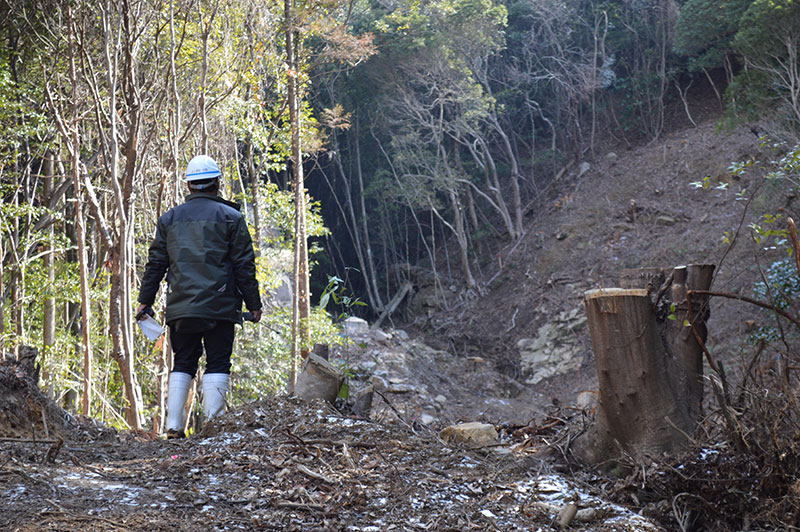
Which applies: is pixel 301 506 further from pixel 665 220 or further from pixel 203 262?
pixel 665 220

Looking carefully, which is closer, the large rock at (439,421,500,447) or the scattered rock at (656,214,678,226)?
the large rock at (439,421,500,447)

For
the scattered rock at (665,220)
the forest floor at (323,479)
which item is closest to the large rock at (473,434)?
the forest floor at (323,479)

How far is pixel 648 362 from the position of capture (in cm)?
299

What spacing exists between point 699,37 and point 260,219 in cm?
1362

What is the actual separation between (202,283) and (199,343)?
0.45m

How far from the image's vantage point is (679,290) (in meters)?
3.08

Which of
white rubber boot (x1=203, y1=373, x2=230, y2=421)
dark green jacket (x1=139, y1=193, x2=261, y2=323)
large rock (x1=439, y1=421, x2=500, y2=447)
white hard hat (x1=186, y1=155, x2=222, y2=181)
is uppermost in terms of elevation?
white hard hat (x1=186, y1=155, x2=222, y2=181)

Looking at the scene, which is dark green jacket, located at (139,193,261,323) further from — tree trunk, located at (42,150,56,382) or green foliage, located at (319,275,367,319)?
tree trunk, located at (42,150,56,382)

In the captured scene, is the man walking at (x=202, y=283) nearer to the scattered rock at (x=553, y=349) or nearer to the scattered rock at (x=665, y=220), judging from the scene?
the scattered rock at (x=553, y=349)

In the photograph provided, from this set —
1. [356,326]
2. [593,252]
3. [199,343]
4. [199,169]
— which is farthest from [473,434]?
[593,252]

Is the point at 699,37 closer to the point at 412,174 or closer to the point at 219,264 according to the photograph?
the point at 412,174

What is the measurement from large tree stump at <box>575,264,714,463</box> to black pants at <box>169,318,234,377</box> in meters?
2.28

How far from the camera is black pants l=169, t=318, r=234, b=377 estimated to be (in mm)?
4059

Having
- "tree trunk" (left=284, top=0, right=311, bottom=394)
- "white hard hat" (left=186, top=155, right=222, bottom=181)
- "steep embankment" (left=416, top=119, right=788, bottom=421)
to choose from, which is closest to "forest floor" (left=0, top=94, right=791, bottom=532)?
"white hard hat" (left=186, top=155, right=222, bottom=181)
